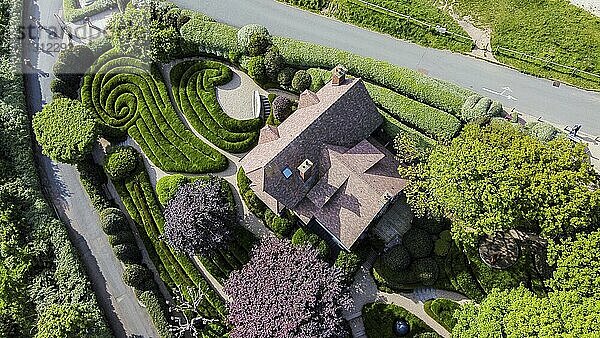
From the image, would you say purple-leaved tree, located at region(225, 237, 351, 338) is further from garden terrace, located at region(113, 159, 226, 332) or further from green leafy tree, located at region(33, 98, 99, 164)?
green leafy tree, located at region(33, 98, 99, 164)

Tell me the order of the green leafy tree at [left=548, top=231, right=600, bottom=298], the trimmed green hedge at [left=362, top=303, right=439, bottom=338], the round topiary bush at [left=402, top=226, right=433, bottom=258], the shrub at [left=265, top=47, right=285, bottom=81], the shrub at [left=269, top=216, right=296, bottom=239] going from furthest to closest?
the shrub at [left=265, top=47, right=285, bottom=81] → the shrub at [left=269, top=216, right=296, bottom=239] → the round topiary bush at [left=402, top=226, right=433, bottom=258] → the trimmed green hedge at [left=362, top=303, right=439, bottom=338] → the green leafy tree at [left=548, top=231, right=600, bottom=298]

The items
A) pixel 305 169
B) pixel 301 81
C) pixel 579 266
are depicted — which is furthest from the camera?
pixel 301 81

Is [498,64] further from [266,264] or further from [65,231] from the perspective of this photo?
[65,231]

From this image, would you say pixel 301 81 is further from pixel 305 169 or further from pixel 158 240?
pixel 158 240

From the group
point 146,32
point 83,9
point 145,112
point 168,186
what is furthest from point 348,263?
point 83,9

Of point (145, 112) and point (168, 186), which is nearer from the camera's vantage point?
point (168, 186)

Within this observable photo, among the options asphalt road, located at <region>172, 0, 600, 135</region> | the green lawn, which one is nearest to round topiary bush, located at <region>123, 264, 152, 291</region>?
asphalt road, located at <region>172, 0, 600, 135</region>
